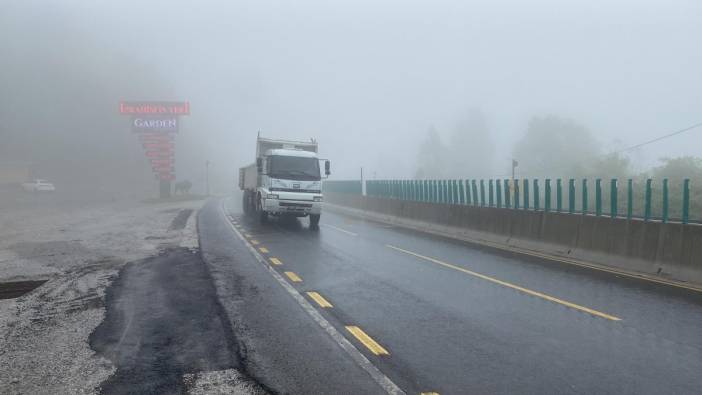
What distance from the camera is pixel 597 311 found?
7383 millimetres

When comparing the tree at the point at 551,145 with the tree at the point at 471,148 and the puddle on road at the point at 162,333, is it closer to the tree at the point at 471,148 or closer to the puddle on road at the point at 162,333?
the tree at the point at 471,148

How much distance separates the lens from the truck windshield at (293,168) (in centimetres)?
2036

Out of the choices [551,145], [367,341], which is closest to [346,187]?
[367,341]

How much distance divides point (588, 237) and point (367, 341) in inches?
317

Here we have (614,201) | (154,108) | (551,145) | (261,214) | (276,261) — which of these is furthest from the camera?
(551,145)

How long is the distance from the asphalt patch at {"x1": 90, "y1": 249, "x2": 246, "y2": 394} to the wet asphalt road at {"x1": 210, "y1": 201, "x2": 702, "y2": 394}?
54 cm

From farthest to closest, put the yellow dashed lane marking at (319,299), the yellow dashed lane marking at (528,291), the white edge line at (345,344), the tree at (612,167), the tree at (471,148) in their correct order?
the tree at (471,148), the tree at (612,167), the yellow dashed lane marking at (319,299), the yellow dashed lane marking at (528,291), the white edge line at (345,344)

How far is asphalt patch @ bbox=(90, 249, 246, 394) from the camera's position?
4863 mm

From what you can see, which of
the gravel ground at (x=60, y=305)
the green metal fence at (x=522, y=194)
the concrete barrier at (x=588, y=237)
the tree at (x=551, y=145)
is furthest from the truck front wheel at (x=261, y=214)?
the tree at (x=551, y=145)

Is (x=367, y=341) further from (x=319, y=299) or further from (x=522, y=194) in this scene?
(x=522, y=194)

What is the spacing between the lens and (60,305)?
760 centimetres

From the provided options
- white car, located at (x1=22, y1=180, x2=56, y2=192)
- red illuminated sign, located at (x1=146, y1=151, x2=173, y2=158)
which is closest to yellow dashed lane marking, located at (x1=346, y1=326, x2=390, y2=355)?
red illuminated sign, located at (x1=146, y1=151, x2=173, y2=158)

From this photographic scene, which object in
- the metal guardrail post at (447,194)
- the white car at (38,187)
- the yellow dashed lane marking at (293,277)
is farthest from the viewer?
the white car at (38,187)

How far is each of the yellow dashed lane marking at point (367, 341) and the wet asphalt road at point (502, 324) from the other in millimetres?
53
